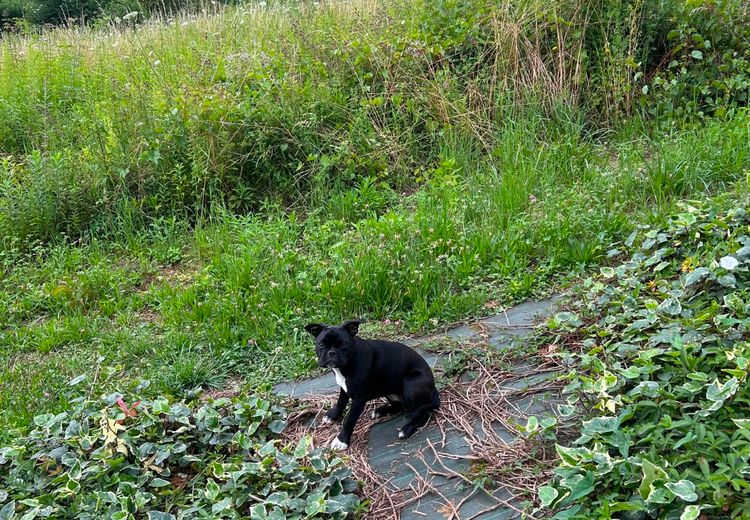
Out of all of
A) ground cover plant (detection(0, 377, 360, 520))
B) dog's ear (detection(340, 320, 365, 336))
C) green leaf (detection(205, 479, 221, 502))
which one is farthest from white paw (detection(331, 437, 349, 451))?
green leaf (detection(205, 479, 221, 502))

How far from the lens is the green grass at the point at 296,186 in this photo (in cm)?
508

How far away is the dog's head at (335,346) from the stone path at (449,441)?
53cm

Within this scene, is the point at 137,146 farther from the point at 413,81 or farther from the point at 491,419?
the point at 491,419

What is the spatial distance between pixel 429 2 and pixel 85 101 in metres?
4.49

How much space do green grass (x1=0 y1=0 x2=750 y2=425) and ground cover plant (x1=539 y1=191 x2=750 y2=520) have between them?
1009mm

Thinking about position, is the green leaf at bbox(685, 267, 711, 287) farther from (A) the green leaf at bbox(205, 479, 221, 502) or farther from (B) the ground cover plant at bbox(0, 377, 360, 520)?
(A) the green leaf at bbox(205, 479, 221, 502)

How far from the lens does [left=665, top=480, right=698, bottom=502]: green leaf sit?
2.42 m

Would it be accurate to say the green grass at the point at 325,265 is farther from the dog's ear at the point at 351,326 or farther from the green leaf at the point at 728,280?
the green leaf at the point at 728,280

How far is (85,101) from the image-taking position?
8891 mm

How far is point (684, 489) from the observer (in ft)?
8.06

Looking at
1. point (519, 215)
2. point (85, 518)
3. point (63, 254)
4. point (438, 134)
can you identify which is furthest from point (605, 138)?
point (85, 518)

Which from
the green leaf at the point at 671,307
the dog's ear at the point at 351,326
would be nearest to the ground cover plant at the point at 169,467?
the dog's ear at the point at 351,326

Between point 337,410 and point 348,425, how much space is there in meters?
0.25

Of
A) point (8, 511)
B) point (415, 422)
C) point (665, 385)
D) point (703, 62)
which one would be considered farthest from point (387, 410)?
point (703, 62)
